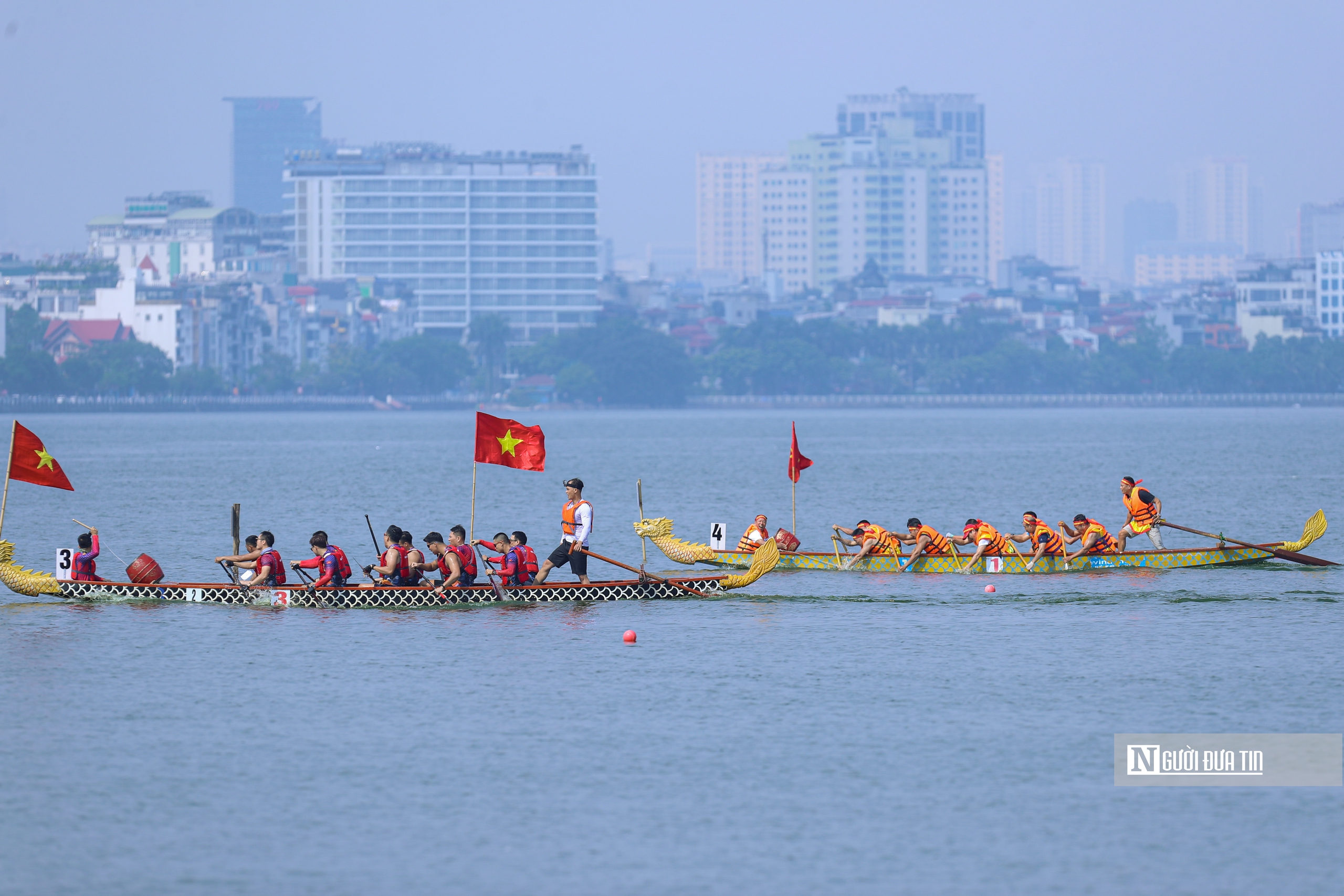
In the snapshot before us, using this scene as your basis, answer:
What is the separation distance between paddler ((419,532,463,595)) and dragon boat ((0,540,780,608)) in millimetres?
156

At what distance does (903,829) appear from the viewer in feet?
66.5

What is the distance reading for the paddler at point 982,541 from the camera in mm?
39594

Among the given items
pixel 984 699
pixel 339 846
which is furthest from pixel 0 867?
pixel 984 699

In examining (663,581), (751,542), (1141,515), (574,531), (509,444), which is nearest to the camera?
(574,531)

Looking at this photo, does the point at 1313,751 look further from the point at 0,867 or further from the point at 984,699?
the point at 0,867

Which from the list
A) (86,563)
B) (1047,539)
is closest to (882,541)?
(1047,539)

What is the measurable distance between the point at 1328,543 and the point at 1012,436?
347ft

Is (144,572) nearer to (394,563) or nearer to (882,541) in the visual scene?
(394,563)

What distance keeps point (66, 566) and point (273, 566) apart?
401cm

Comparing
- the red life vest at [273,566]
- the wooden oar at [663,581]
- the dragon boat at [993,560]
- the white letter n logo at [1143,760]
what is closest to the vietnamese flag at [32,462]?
the red life vest at [273,566]

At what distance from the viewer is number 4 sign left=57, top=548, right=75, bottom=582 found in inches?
1350

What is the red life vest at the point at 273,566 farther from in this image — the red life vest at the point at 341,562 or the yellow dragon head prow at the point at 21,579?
the yellow dragon head prow at the point at 21,579

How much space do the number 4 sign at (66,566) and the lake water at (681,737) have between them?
0.92 m

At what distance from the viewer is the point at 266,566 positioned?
112 feet
